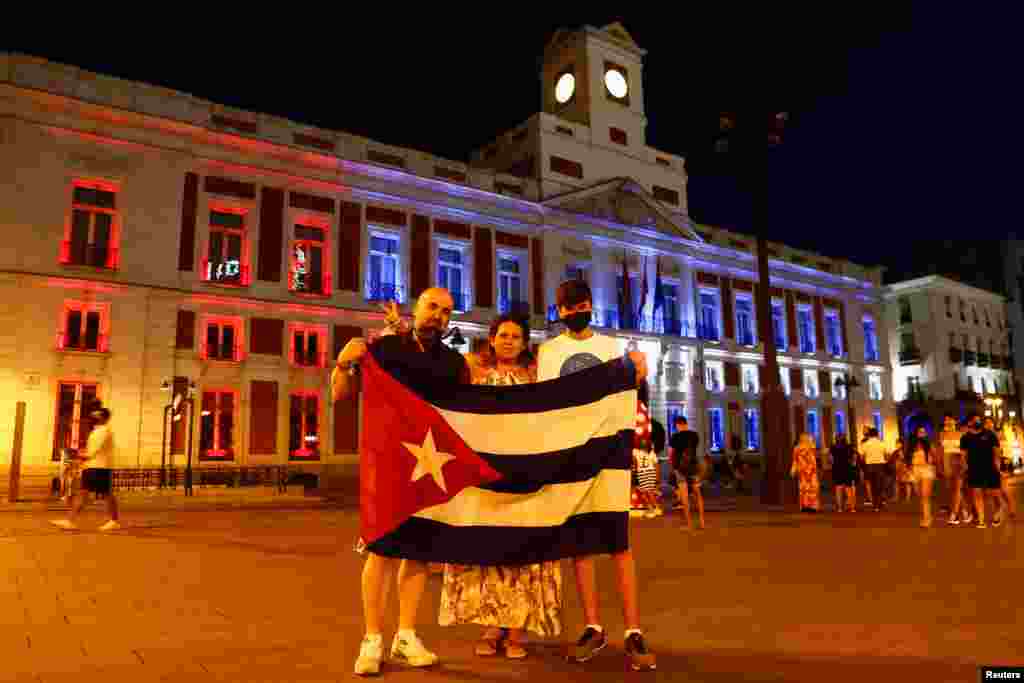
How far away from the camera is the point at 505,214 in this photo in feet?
104

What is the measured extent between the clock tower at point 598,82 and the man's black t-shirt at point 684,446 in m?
26.0

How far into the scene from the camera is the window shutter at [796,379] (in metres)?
41.4

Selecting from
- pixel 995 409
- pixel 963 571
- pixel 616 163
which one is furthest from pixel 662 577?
pixel 995 409

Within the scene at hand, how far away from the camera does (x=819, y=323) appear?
43875mm

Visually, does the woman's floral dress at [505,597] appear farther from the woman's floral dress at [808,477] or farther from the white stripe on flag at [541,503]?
the woman's floral dress at [808,477]

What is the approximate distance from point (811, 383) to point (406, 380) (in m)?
42.6

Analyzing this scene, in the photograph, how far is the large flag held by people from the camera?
3723 millimetres

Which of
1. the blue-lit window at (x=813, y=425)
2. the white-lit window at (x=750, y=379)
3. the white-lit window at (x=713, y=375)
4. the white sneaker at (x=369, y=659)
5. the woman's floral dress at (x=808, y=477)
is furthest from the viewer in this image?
the blue-lit window at (x=813, y=425)

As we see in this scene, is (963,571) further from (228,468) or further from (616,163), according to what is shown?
(616,163)

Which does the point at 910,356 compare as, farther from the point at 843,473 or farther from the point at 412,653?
the point at 412,653

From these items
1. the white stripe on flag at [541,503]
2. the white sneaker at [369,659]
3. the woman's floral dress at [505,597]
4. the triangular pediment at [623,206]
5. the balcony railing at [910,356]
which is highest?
the triangular pediment at [623,206]

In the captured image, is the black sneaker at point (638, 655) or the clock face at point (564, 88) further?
the clock face at point (564, 88)

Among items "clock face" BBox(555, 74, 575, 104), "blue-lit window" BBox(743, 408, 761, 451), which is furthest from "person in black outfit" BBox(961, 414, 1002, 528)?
"clock face" BBox(555, 74, 575, 104)

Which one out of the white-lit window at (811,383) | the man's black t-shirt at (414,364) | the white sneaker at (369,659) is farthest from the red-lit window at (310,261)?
the white-lit window at (811,383)
